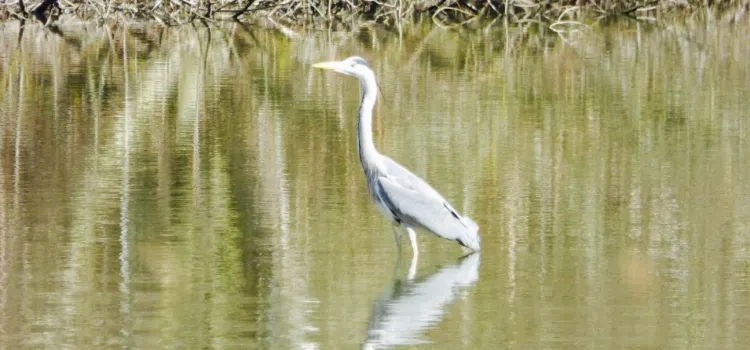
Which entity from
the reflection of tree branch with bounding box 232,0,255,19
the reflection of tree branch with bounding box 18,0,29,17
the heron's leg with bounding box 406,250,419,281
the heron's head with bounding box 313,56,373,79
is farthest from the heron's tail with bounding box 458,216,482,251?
the reflection of tree branch with bounding box 232,0,255,19

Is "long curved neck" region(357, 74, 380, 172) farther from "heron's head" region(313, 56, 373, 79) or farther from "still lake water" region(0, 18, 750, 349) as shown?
"still lake water" region(0, 18, 750, 349)

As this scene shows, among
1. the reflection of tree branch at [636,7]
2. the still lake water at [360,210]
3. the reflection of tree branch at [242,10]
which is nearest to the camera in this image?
the still lake water at [360,210]

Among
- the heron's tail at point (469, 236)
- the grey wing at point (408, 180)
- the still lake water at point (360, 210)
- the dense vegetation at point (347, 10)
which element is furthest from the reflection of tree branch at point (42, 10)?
the heron's tail at point (469, 236)

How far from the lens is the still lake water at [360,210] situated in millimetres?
6969

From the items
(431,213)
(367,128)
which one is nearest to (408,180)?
(431,213)

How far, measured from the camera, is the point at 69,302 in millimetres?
7348

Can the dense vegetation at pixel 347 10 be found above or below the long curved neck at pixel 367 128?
above

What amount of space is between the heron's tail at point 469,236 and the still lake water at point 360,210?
11 cm

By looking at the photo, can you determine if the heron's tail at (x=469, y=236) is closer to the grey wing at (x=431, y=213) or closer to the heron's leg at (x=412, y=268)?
the grey wing at (x=431, y=213)

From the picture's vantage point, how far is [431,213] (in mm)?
8328

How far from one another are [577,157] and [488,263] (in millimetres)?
3955

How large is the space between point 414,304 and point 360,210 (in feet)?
8.61

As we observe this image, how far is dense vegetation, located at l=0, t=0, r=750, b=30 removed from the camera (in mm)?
31359

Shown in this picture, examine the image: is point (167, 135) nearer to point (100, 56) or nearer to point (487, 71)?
point (487, 71)
